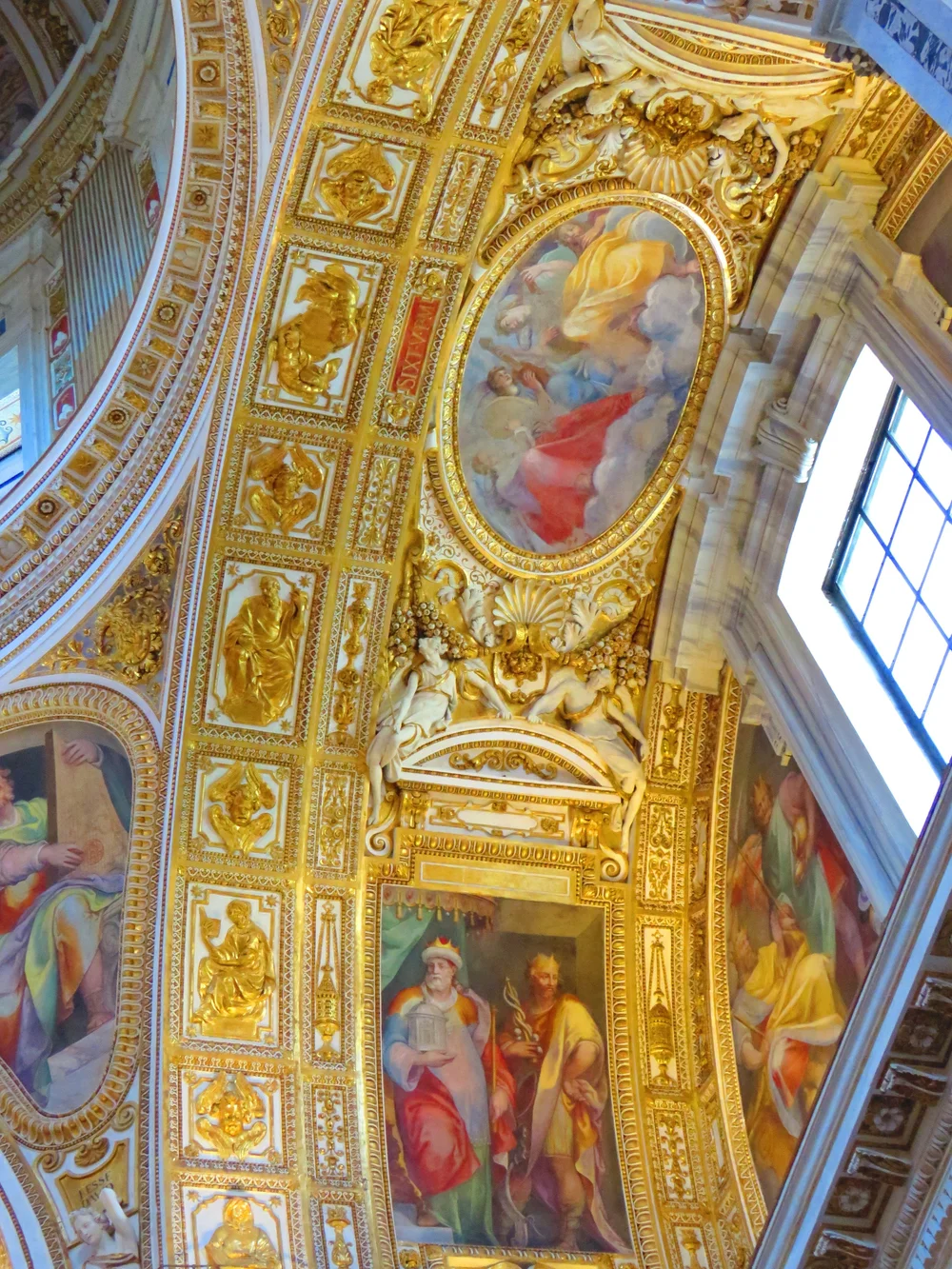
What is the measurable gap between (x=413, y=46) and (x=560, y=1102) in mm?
7876

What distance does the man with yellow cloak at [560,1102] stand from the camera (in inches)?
516

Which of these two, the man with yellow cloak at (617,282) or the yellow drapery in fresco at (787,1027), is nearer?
the yellow drapery in fresco at (787,1027)

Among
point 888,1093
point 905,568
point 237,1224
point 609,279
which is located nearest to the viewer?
point 888,1093

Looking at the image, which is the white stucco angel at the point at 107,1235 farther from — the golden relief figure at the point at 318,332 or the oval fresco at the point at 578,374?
A: the golden relief figure at the point at 318,332

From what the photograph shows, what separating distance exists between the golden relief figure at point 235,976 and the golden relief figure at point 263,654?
4.87 feet

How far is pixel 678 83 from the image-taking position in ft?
39.2

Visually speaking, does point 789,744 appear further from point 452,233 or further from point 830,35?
point 830,35

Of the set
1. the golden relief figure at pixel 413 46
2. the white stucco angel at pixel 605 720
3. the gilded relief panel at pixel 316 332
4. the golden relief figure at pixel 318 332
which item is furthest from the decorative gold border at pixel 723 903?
the golden relief figure at pixel 413 46

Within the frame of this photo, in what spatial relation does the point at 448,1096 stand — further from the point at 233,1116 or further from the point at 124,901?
the point at 124,901

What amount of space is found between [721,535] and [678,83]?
137 inches

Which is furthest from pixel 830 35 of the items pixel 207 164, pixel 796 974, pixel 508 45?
pixel 796 974

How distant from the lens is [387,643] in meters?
13.8

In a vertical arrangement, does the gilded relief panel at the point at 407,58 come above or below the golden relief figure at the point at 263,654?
above

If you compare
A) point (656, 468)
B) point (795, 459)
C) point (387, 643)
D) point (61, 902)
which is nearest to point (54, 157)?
point (387, 643)
